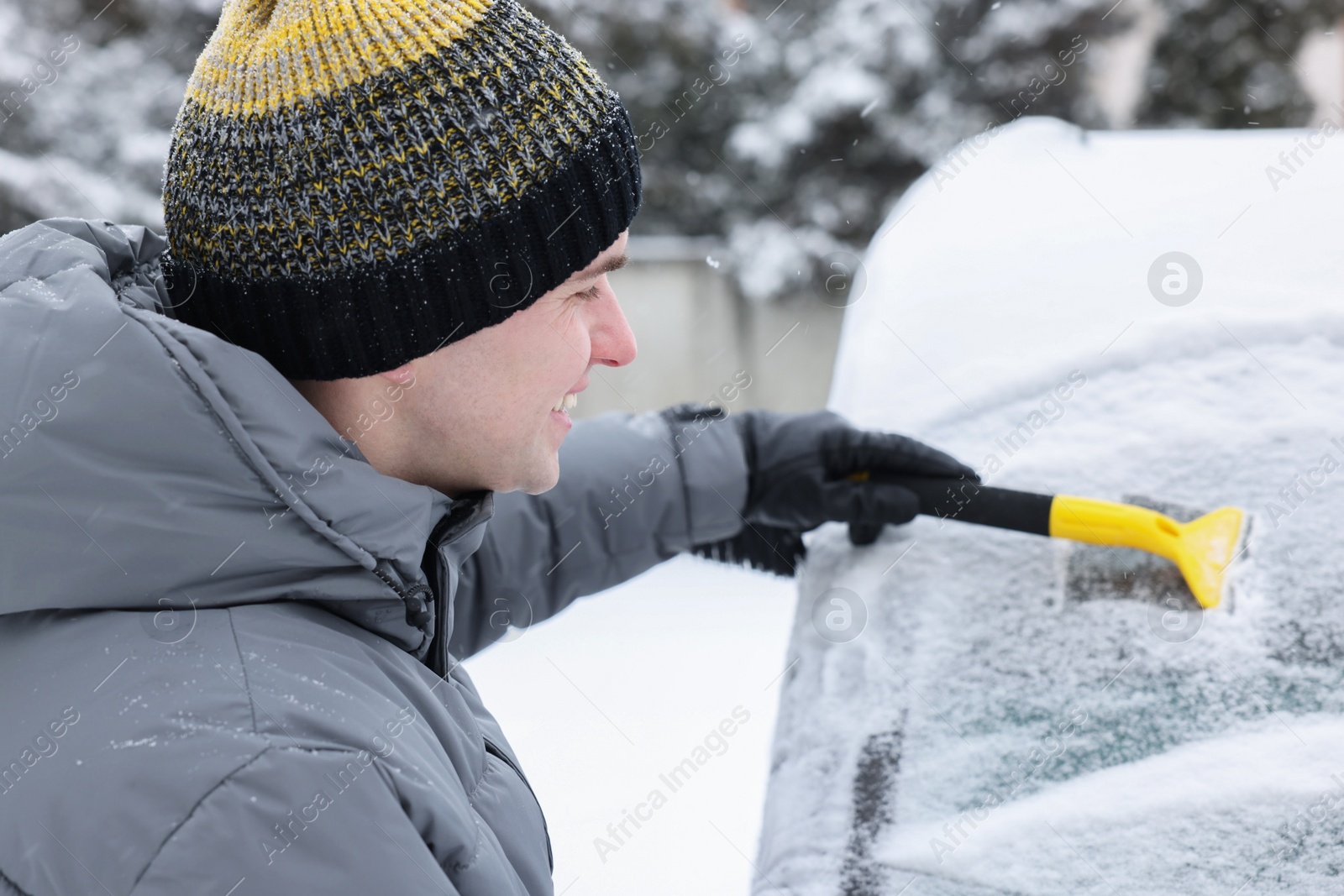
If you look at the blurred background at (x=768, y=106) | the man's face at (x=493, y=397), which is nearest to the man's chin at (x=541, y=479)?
the man's face at (x=493, y=397)

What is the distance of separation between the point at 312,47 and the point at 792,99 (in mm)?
4229

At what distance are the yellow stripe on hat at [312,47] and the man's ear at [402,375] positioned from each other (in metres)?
0.28

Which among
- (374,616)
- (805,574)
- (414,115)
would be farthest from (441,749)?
(805,574)

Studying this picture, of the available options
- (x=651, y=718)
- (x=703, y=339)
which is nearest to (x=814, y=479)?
(x=651, y=718)

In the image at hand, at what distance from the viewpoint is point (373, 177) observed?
96 centimetres

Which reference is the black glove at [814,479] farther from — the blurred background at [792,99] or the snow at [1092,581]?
the blurred background at [792,99]

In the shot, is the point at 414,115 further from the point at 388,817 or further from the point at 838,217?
the point at 838,217

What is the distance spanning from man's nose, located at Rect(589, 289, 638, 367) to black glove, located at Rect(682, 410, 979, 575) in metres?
0.57

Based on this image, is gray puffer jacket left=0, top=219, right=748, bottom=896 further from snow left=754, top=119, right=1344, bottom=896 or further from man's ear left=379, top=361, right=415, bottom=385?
snow left=754, top=119, right=1344, bottom=896

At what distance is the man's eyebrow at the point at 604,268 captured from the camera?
1142 mm

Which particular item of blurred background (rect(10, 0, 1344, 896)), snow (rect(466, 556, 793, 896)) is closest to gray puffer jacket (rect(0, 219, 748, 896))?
snow (rect(466, 556, 793, 896))

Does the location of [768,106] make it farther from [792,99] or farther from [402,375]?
[402,375]

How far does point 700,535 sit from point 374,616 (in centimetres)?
87

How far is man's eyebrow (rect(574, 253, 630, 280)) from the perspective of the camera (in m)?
1.14
